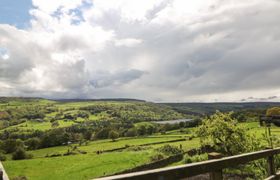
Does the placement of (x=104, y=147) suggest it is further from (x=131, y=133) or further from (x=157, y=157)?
(x=157, y=157)

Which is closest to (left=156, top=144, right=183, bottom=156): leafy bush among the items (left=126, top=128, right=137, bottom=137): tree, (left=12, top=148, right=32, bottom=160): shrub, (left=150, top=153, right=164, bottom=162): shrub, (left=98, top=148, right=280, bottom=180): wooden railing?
(left=150, top=153, right=164, bottom=162): shrub

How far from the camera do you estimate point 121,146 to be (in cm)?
9331

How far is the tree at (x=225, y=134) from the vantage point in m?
29.1

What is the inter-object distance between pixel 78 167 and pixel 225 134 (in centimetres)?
3952

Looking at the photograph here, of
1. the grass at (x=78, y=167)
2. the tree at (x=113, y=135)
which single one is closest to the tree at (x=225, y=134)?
the grass at (x=78, y=167)

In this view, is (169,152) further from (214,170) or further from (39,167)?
(214,170)

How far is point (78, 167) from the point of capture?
6338cm

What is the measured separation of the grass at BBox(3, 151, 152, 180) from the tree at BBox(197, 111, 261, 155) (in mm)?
24789

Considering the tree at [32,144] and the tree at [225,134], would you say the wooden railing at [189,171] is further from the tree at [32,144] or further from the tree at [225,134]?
the tree at [32,144]

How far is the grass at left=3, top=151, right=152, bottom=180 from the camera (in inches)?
2259

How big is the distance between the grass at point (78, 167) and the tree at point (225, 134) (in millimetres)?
24789

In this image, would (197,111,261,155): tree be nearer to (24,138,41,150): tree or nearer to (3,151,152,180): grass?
(3,151,152,180): grass

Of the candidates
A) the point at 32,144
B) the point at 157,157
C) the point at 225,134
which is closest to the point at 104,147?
the point at 32,144

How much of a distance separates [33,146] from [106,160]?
170ft
